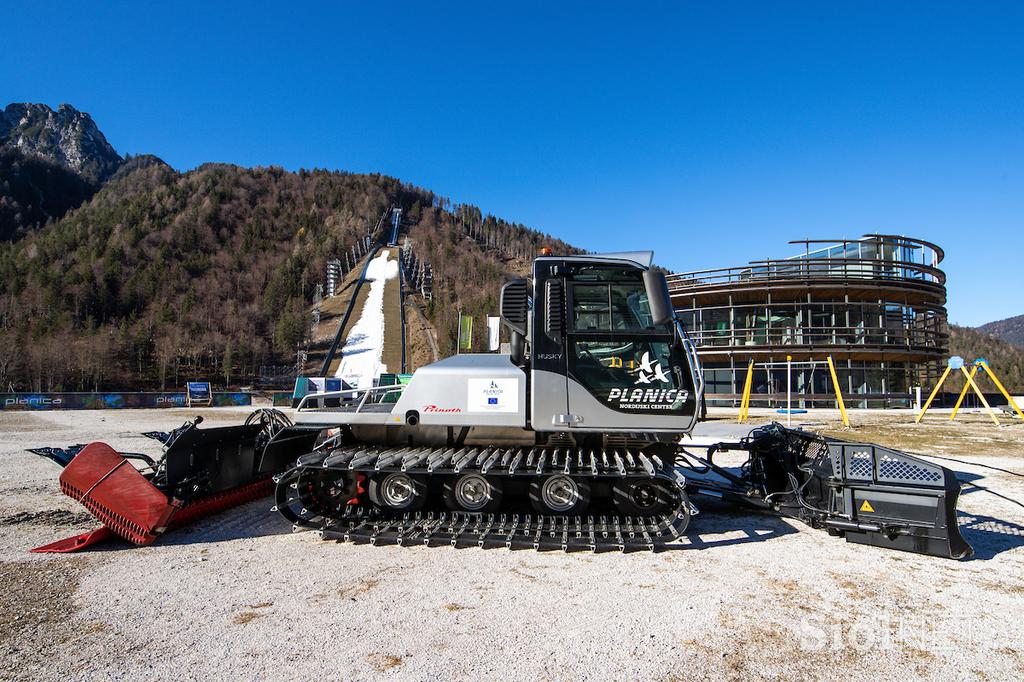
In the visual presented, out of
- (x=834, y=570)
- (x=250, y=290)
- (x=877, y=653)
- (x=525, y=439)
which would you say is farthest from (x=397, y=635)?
(x=250, y=290)

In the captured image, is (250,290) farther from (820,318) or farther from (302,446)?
(302,446)

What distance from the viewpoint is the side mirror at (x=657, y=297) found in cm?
543

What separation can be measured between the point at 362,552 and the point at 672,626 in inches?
122

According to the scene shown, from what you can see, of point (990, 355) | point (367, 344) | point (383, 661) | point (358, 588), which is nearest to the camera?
point (383, 661)

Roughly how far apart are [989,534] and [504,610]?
585 centimetres

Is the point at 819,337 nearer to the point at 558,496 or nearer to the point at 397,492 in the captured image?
the point at 558,496

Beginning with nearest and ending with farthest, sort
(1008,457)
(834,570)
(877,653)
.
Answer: (877,653), (834,570), (1008,457)

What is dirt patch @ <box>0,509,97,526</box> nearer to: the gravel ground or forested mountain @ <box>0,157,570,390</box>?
the gravel ground

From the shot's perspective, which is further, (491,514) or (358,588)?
(491,514)

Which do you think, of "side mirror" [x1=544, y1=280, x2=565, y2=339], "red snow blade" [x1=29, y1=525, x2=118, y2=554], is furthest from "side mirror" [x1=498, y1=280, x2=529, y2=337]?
"red snow blade" [x1=29, y1=525, x2=118, y2=554]

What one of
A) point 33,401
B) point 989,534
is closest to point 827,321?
point 989,534

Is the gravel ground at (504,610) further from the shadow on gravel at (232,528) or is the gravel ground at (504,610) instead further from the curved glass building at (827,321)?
the curved glass building at (827,321)

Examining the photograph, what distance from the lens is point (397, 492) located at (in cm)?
614

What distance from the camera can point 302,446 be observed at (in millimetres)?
7430
